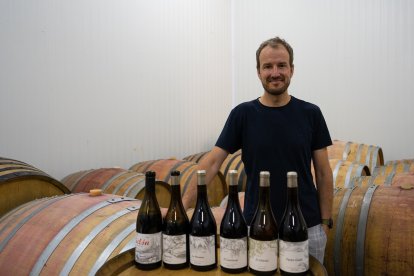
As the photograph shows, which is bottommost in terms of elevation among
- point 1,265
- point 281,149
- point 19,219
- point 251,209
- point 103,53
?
point 1,265

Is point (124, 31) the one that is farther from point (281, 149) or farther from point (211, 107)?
point (281, 149)

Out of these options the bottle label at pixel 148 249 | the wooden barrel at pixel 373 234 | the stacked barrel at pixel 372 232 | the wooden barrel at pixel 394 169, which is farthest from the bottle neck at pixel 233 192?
the wooden barrel at pixel 394 169

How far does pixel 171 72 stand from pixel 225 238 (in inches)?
145

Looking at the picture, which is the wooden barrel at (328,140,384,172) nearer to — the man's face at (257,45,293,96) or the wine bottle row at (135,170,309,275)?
the man's face at (257,45,293,96)

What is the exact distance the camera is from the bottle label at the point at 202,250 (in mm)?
1021

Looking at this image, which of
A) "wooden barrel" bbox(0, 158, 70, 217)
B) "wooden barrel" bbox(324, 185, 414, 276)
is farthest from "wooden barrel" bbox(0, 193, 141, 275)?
"wooden barrel" bbox(324, 185, 414, 276)

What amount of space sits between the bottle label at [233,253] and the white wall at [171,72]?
96.7 inches

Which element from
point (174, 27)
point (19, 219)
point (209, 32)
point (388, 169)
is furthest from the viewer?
point (209, 32)

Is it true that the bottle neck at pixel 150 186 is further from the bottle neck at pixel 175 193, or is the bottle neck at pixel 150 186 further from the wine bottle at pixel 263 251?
the wine bottle at pixel 263 251

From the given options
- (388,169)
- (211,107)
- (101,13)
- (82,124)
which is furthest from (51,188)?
(211,107)

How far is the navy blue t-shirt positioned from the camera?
1.50 meters

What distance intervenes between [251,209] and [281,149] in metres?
0.28

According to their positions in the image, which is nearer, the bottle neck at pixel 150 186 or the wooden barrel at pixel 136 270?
the wooden barrel at pixel 136 270

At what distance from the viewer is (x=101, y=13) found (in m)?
3.56
